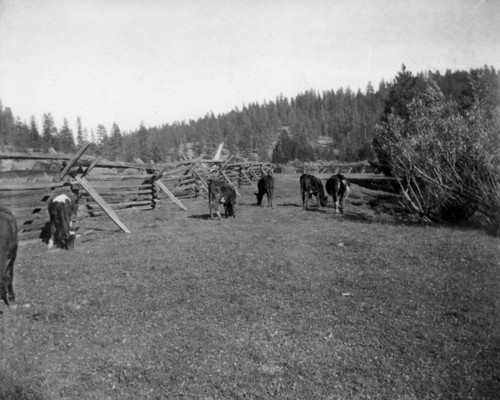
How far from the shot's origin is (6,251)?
620 centimetres

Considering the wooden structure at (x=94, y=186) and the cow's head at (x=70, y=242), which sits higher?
the wooden structure at (x=94, y=186)

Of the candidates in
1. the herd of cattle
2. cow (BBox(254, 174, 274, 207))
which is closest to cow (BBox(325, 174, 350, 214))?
the herd of cattle

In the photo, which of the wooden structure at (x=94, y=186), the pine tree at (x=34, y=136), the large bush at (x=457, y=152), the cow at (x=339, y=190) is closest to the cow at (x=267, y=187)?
the cow at (x=339, y=190)

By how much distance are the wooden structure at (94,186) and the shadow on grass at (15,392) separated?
627 cm

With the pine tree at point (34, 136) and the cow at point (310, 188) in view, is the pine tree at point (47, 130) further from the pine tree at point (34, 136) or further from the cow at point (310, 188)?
the cow at point (310, 188)

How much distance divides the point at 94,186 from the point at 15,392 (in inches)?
439

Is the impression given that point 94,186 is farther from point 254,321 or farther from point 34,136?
point 34,136

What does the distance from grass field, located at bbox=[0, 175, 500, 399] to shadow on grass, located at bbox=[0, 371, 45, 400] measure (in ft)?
0.07

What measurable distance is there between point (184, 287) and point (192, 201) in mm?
15314

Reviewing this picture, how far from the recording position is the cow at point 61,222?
10.5m

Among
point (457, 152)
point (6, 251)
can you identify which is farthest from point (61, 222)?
point (457, 152)

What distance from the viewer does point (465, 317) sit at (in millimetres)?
5980

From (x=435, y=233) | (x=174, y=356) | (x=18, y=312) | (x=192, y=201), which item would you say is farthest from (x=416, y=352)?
(x=192, y=201)

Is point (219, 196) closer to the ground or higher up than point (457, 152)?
closer to the ground
